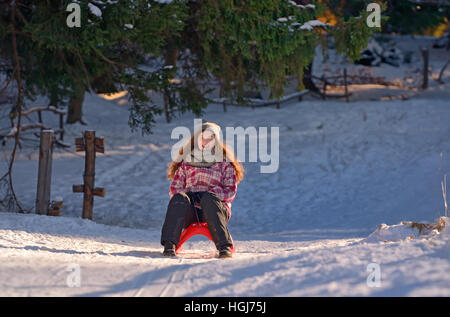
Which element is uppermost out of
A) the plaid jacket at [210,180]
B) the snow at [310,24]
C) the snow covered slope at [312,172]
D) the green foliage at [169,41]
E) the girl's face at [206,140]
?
the snow at [310,24]

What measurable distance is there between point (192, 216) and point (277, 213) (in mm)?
4534

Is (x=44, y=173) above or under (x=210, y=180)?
under

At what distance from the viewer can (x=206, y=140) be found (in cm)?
569

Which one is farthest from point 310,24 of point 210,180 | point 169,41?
point 210,180

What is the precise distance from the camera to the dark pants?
16.9ft

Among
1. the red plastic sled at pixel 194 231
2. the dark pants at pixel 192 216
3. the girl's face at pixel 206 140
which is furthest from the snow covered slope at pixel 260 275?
the girl's face at pixel 206 140

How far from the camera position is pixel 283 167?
12.6m

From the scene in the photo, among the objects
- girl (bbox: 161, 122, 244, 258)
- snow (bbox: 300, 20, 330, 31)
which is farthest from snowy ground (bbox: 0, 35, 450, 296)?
snow (bbox: 300, 20, 330, 31)

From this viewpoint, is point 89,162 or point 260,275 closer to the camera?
point 260,275

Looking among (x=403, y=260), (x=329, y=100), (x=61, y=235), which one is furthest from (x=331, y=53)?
(x=403, y=260)

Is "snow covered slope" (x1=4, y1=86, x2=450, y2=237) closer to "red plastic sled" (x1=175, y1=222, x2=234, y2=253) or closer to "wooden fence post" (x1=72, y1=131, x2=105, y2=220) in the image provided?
"wooden fence post" (x1=72, y1=131, x2=105, y2=220)

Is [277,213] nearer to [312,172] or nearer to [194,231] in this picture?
[312,172]

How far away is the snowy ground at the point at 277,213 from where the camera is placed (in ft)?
11.4

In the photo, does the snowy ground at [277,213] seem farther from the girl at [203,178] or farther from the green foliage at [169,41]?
the green foliage at [169,41]
